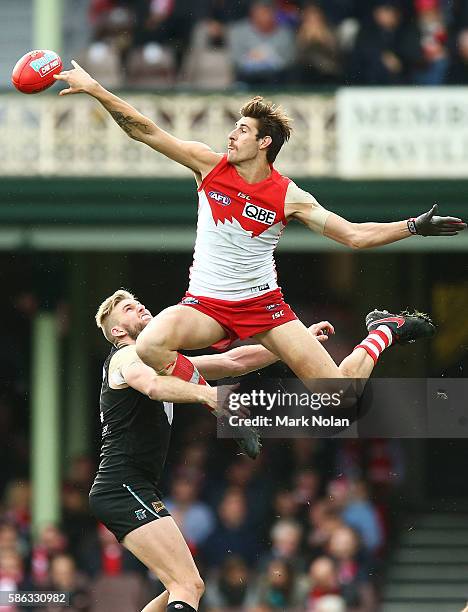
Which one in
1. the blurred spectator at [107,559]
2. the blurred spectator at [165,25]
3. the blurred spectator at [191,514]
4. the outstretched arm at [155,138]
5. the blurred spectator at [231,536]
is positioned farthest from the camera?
the blurred spectator at [165,25]

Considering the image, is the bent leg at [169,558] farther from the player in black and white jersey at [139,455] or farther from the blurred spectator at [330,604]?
the blurred spectator at [330,604]

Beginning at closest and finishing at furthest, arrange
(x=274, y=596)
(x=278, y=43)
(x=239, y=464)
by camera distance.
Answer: (x=274, y=596)
(x=239, y=464)
(x=278, y=43)

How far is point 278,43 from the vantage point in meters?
19.3

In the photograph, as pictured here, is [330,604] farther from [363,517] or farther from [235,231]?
[235,231]

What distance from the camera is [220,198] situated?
1060 centimetres

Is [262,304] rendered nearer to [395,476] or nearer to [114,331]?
[114,331]

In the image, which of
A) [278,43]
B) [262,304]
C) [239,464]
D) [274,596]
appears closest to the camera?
[262,304]

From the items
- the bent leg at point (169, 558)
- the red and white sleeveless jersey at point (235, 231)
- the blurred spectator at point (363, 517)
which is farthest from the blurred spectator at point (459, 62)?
the bent leg at point (169, 558)

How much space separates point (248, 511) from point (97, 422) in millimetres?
3525

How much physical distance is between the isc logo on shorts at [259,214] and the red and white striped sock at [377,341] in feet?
3.82

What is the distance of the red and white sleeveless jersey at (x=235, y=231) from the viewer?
34.8 feet

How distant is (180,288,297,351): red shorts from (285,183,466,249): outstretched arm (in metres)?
0.57

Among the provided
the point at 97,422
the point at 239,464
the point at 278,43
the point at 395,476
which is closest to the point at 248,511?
the point at 239,464

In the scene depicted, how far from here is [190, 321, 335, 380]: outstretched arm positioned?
36.8ft
